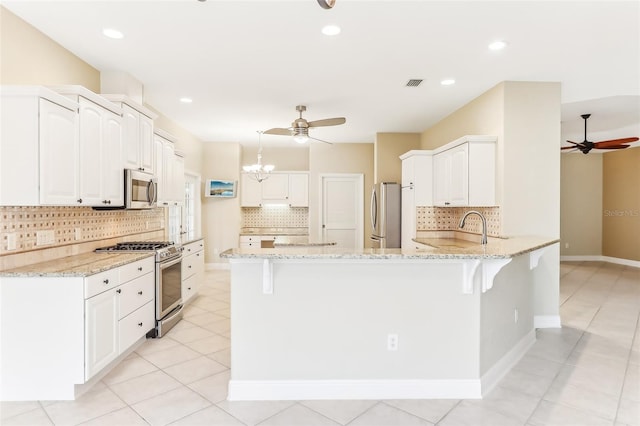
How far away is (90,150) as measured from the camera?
2.88 metres

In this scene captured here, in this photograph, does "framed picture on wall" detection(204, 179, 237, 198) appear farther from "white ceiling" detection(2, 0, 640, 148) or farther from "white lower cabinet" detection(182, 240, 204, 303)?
"white ceiling" detection(2, 0, 640, 148)

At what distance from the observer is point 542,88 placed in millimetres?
3895

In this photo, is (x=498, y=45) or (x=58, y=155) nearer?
(x=58, y=155)

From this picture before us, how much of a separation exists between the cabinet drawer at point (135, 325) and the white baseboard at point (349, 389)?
1.16 m

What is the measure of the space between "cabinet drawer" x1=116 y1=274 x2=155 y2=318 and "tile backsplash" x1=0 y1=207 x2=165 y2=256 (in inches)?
26.8

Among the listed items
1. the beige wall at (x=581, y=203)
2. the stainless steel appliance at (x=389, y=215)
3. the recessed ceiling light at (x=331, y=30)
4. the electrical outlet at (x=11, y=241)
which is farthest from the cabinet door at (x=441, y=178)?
the beige wall at (x=581, y=203)

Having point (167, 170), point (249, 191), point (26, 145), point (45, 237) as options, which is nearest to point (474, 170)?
point (167, 170)

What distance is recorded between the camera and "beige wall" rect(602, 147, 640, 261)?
25.2 ft

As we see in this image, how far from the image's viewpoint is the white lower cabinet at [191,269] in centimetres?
456

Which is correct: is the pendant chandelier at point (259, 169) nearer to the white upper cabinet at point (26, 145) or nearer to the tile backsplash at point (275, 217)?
the tile backsplash at point (275, 217)

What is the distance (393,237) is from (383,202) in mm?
611

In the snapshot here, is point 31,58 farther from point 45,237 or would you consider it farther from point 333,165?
point 333,165

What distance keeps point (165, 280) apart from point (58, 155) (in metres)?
1.67

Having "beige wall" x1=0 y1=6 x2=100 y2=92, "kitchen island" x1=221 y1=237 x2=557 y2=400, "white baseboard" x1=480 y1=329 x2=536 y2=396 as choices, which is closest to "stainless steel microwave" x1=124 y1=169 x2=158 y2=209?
"beige wall" x1=0 y1=6 x2=100 y2=92
